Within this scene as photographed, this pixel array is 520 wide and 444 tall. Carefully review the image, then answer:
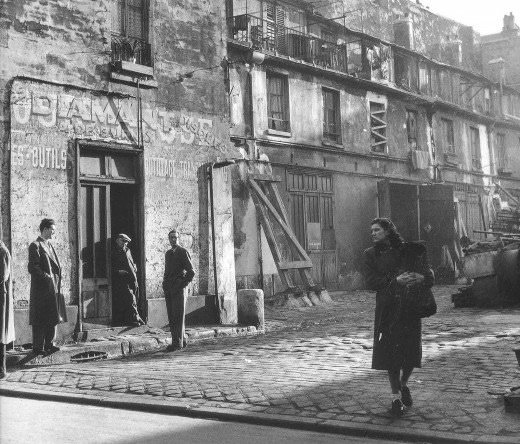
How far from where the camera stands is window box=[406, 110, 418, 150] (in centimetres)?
2819

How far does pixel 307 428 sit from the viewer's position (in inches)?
231

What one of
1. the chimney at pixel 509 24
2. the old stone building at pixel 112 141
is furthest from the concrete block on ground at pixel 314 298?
the chimney at pixel 509 24

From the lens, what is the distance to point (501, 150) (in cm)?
3509

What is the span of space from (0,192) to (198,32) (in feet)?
18.1

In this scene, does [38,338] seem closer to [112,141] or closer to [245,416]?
[112,141]

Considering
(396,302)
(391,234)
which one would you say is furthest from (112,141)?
(396,302)

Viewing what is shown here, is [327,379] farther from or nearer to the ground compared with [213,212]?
nearer to the ground

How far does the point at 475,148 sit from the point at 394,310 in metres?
28.2

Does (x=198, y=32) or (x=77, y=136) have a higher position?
(x=198, y=32)

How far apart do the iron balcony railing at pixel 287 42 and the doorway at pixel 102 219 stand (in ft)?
29.8

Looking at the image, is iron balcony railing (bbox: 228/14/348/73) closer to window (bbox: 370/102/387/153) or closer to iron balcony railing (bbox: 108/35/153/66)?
window (bbox: 370/102/387/153)

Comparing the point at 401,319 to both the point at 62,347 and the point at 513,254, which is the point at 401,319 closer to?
the point at 62,347

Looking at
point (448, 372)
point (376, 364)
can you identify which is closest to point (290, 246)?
point (448, 372)

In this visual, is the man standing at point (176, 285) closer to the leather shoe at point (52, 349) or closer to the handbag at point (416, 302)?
the leather shoe at point (52, 349)
